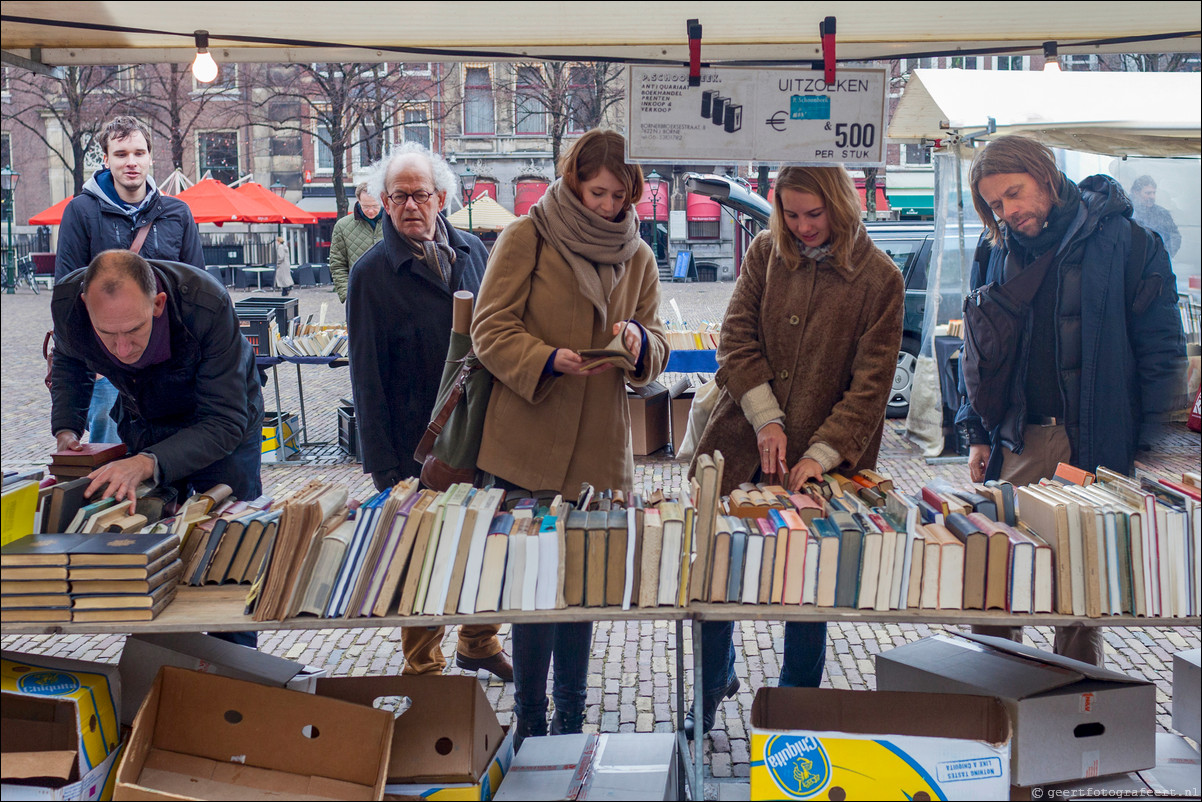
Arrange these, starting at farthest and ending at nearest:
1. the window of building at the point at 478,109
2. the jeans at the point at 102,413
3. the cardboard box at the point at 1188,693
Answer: the window of building at the point at 478,109
the jeans at the point at 102,413
the cardboard box at the point at 1188,693

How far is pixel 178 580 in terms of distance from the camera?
2521 mm

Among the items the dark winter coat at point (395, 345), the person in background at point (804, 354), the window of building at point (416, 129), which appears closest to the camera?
the person in background at point (804, 354)

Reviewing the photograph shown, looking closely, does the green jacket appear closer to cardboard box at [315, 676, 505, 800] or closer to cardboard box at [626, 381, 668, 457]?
cardboard box at [626, 381, 668, 457]

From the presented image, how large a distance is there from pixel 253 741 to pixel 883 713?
4.96 ft

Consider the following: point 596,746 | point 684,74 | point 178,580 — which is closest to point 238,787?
point 178,580

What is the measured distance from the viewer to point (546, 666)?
296 centimetres

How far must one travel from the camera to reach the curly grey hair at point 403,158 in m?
3.52

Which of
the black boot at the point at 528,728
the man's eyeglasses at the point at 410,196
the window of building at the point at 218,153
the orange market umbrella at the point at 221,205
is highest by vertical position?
the window of building at the point at 218,153

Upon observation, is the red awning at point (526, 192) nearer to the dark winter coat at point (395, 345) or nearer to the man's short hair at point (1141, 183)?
the man's short hair at point (1141, 183)

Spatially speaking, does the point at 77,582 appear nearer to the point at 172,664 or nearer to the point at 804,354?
the point at 172,664

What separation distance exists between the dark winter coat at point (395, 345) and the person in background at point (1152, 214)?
2.23 metres

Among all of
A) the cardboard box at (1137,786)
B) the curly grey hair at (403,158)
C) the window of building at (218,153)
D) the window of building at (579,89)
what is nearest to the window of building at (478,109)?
the window of building at (579,89)

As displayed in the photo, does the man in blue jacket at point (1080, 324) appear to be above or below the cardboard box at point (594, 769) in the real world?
above

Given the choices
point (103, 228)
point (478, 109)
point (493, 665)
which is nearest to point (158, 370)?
point (493, 665)
